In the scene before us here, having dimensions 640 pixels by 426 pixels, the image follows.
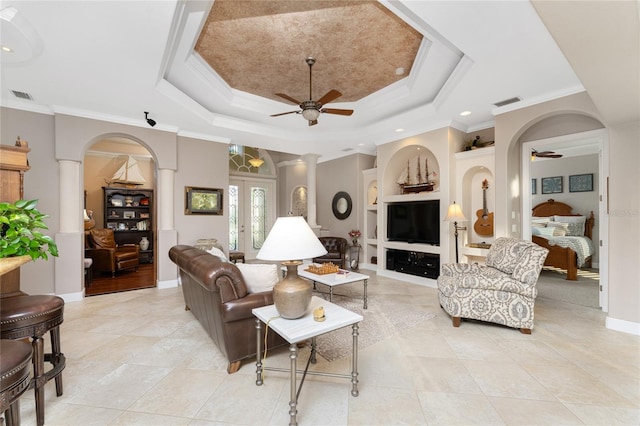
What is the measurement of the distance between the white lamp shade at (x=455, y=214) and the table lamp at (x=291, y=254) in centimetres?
322

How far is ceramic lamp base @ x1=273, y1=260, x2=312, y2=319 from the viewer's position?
1.86m

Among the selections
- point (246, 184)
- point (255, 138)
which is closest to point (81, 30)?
point (255, 138)

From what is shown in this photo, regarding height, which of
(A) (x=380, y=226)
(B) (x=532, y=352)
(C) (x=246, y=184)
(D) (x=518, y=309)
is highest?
(C) (x=246, y=184)

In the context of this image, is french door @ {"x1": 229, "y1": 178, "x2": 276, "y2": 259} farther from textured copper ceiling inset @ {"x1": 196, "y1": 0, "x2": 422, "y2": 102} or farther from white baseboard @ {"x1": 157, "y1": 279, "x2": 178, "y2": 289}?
textured copper ceiling inset @ {"x1": 196, "y1": 0, "x2": 422, "y2": 102}

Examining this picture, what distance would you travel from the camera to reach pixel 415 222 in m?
5.30

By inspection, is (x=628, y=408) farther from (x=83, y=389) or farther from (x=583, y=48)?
(x=83, y=389)

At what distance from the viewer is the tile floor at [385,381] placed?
1.76 meters

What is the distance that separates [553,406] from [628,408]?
18.4 inches

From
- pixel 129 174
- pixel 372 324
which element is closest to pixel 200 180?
pixel 129 174

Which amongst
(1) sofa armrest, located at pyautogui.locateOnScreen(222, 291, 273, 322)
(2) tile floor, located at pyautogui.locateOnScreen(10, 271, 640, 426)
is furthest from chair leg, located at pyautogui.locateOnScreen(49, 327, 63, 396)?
(1) sofa armrest, located at pyautogui.locateOnScreen(222, 291, 273, 322)

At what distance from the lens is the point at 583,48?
164cm

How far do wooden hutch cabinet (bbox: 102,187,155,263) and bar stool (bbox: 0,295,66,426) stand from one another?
5.86 meters

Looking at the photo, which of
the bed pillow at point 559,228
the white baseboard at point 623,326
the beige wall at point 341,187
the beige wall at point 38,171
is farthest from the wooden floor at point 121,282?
the bed pillow at point 559,228

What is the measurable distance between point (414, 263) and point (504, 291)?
2.25m
